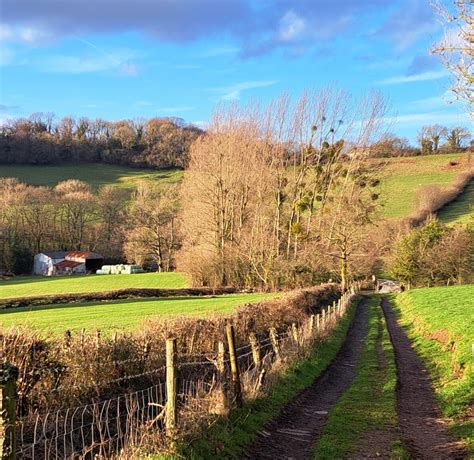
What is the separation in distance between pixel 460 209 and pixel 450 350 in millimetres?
76197

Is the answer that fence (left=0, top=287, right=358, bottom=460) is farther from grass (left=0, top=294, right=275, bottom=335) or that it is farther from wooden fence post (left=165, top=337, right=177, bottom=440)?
grass (left=0, top=294, right=275, bottom=335)

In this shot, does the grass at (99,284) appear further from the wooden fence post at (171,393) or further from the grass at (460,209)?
the wooden fence post at (171,393)

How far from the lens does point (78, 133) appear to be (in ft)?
518

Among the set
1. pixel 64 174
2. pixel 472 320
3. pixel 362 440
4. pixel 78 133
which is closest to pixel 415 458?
pixel 362 440

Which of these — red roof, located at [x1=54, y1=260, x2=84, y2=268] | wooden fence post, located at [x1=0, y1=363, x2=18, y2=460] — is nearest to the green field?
red roof, located at [x1=54, y1=260, x2=84, y2=268]

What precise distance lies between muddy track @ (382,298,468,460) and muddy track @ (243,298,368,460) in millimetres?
1556

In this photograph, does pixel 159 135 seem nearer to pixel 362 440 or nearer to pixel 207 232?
pixel 207 232

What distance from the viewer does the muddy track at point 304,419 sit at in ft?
27.5

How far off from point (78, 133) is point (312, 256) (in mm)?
123861

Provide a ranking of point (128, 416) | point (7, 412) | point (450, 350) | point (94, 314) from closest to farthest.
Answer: point (7, 412)
point (128, 416)
point (450, 350)
point (94, 314)

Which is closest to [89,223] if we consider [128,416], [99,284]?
[99,284]

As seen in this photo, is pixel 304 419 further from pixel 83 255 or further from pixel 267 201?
pixel 83 255

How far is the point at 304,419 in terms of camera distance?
10.5 meters

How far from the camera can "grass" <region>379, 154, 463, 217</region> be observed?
299 ft
